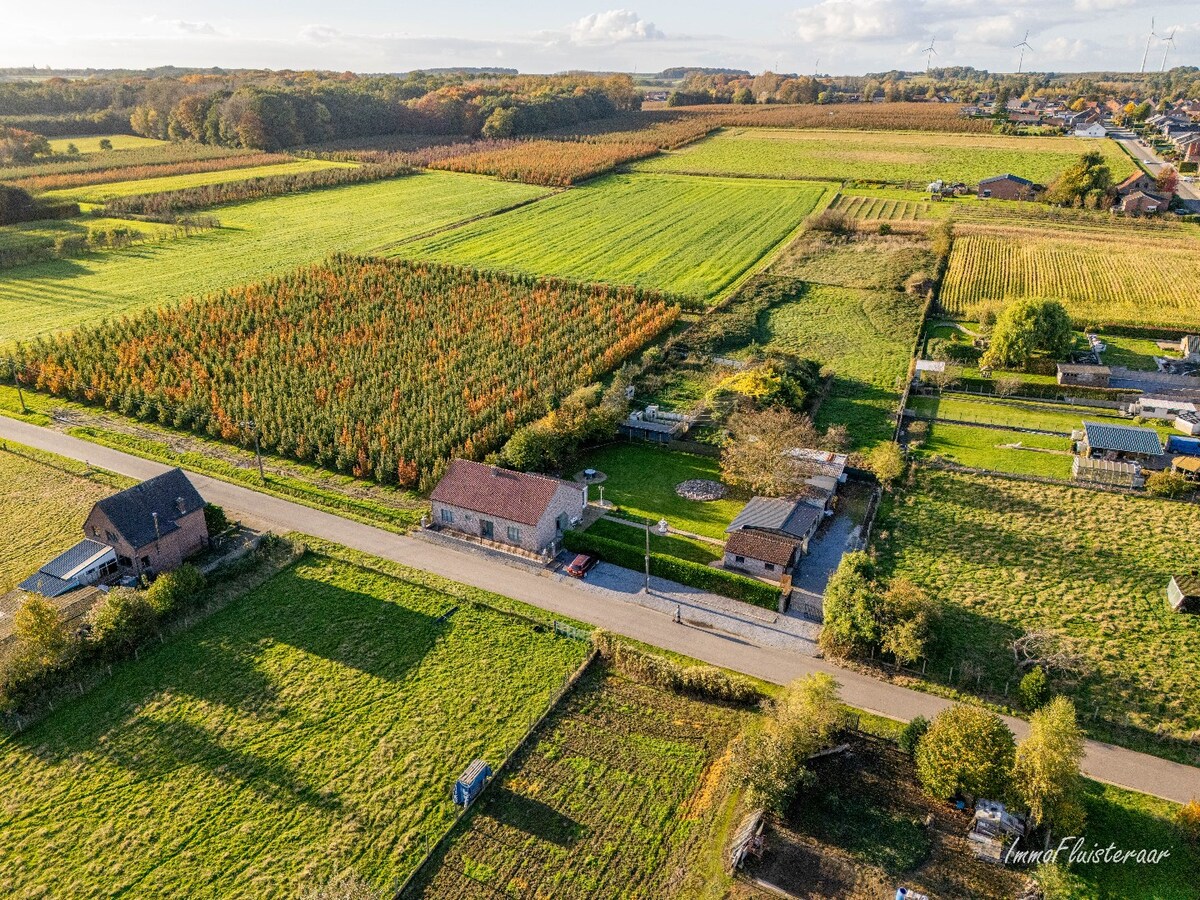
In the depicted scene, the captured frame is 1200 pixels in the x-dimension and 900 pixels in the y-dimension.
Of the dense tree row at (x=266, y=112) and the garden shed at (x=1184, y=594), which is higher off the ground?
the dense tree row at (x=266, y=112)

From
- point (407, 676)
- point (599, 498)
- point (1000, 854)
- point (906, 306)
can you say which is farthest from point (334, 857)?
point (906, 306)

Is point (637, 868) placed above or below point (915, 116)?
below

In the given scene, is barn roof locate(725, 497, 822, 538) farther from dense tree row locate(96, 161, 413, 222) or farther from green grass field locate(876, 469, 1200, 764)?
dense tree row locate(96, 161, 413, 222)

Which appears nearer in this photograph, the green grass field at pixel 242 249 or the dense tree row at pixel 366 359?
the dense tree row at pixel 366 359

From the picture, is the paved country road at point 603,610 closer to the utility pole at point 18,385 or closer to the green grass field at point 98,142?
the utility pole at point 18,385

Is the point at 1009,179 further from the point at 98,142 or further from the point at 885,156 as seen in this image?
the point at 98,142

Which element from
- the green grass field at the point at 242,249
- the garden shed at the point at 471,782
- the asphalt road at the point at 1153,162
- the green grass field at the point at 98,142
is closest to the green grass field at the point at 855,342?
the garden shed at the point at 471,782

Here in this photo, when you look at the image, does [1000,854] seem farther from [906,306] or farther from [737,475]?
[906,306]
